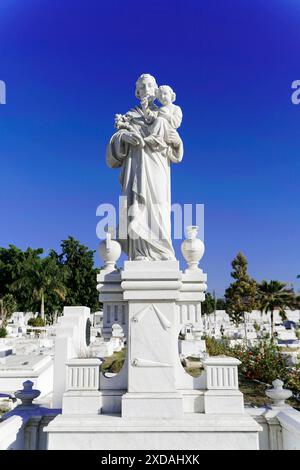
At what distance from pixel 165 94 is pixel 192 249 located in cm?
226

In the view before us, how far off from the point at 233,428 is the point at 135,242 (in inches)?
97.4

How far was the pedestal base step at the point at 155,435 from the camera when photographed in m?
4.12

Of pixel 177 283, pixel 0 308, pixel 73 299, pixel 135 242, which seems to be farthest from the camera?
pixel 73 299

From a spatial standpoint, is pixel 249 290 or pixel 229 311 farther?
pixel 229 311

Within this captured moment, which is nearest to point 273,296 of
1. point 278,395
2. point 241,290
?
point 241,290

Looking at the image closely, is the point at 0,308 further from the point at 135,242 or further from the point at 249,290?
the point at 135,242

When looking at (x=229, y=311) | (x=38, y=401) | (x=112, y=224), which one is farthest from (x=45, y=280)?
(x=112, y=224)

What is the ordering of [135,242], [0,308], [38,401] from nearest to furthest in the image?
1. [135,242]
2. [38,401]
3. [0,308]

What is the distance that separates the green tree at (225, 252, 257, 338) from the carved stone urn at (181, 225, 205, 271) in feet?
86.9

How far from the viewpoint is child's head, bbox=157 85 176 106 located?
17.7ft

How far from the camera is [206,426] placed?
13.6 ft

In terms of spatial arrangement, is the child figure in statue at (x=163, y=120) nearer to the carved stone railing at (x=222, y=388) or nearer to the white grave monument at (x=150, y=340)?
the white grave monument at (x=150, y=340)

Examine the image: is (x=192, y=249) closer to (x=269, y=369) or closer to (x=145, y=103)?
(x=145, y=103)

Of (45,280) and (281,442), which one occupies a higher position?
(45,280)
